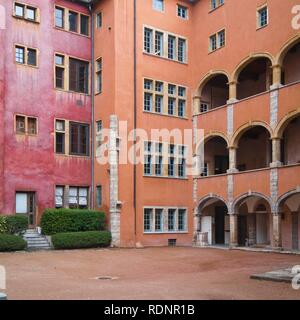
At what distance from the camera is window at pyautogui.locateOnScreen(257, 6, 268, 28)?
97.5 ft

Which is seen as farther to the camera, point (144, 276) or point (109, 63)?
point (109, 63)

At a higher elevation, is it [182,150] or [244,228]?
[182,150]

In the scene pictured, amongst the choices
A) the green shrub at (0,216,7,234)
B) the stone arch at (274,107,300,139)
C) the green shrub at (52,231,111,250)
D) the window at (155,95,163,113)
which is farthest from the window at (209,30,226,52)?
the green shrub at (0,216,7,234)

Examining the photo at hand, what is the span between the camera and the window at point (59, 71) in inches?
1261

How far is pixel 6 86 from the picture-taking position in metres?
29.7

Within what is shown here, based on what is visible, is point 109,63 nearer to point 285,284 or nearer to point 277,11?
point 277,11

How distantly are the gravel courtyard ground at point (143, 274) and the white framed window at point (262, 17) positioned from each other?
43.3 ft

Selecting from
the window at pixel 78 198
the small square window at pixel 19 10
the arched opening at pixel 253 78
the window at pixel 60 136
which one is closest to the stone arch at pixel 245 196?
the arched opening at pixel 253 78

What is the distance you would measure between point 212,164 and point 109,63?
390 inches

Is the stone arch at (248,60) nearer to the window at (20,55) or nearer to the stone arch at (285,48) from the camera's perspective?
the stone arch at (285,48)

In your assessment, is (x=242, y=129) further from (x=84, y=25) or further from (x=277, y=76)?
(x=84, y=25)

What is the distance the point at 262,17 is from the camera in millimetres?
30078

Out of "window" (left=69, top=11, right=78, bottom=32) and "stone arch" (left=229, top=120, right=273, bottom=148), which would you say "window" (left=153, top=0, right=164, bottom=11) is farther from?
"stone arch" (left=229, top=120, right=273, bottom=148)

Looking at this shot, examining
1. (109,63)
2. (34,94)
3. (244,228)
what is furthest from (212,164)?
(34,94)
